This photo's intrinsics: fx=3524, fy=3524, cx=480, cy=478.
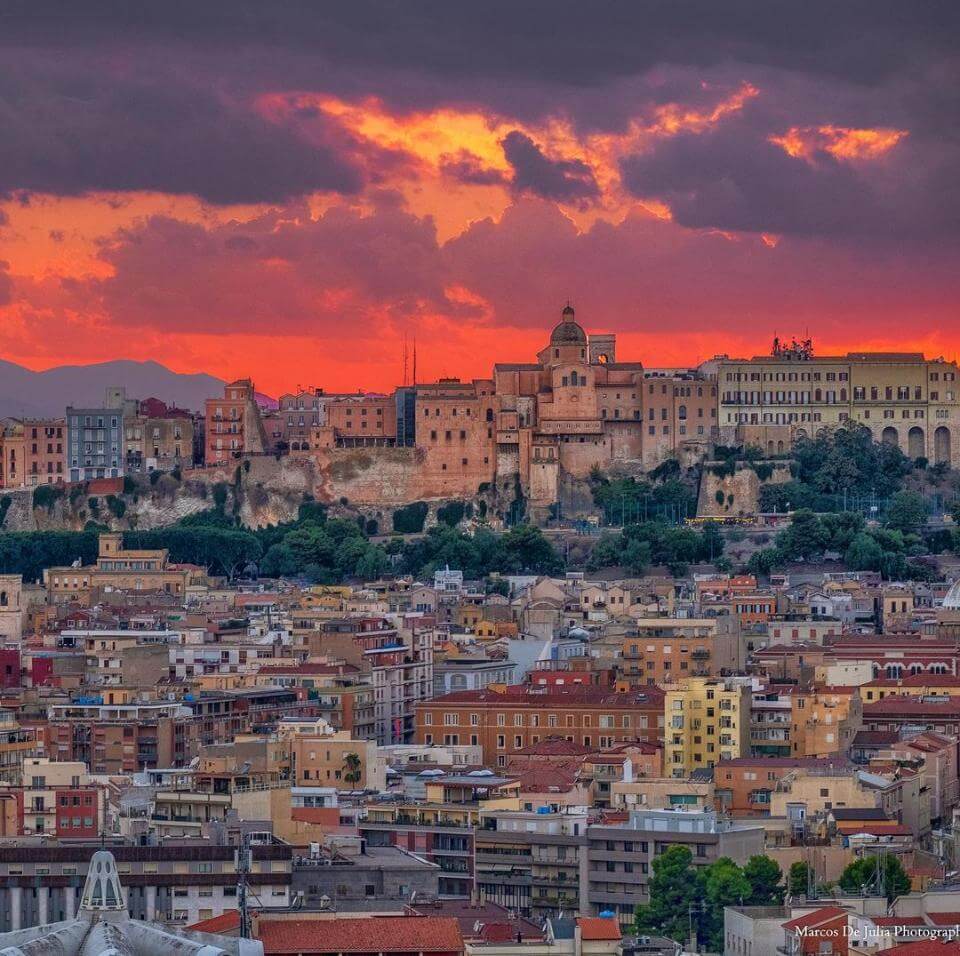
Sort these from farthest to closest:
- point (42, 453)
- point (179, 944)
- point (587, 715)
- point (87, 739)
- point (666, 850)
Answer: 1. point (42, 453)
2. point (587, 715)
3. point (87, 739)
4. point (666, 850)
5. point (179, 944)

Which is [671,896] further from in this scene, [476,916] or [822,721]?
[822,721]

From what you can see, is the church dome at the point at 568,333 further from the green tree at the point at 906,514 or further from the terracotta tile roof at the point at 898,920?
the terracotta tile roof at the point at 898,920

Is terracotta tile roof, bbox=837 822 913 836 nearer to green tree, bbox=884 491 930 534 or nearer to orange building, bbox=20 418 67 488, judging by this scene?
green tree, bbox=884 491 930 534

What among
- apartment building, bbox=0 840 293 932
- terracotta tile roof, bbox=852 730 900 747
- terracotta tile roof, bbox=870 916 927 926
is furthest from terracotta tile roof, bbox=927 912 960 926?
terracotta tile roof, bbox=852 730 900 747

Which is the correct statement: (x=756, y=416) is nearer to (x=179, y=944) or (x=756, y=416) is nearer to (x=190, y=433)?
(x=190, y=433)

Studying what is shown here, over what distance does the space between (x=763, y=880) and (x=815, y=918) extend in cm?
836

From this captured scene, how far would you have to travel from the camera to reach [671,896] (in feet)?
150

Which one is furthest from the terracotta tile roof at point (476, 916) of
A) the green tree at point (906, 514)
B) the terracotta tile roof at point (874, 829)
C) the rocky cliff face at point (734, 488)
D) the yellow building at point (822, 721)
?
the rocky cliff face at point (734, 488)

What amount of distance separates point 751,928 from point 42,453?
3446 inches

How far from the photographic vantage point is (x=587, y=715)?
64.1 m

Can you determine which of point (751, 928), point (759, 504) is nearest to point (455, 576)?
point (759, 504)

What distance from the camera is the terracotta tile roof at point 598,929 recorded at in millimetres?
37125

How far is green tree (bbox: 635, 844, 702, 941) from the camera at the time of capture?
44969 mm

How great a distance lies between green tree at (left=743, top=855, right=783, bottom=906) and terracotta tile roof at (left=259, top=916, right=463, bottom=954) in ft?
27.3
